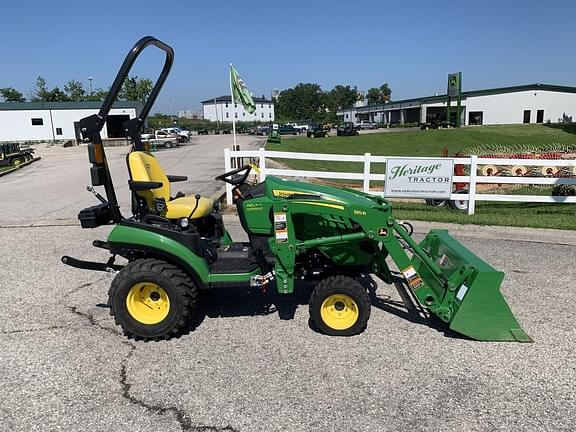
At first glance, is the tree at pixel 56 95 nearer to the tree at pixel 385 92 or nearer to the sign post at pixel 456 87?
the sign post at pixel 456 87

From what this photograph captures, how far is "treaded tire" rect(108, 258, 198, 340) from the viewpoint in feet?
11.9

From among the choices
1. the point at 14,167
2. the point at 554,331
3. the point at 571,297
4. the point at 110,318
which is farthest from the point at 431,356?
the point at 14,167

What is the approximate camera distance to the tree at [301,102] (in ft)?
439

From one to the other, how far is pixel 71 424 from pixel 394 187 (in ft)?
22.7

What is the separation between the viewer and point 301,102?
445 ft

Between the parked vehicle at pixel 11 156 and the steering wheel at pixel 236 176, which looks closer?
the steering wheel at pixel 236 176

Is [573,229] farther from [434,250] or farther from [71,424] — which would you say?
[71,424]

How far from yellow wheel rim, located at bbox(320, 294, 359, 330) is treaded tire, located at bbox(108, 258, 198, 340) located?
1089 mm

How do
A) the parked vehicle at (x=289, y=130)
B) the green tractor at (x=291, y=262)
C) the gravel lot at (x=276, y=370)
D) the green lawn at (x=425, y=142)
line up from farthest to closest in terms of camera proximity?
the parked vehicle at (x=289, y=130) < the green lawn at (x=425, y=142) < the green tractor at (x=291, y=262) < the gravel lot at (x=276, y=370)

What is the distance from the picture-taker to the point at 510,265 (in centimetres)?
560

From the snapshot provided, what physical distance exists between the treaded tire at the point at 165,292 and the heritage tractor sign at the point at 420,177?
5655 mm

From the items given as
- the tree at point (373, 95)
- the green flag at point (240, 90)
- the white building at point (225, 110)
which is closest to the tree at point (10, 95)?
the white building at point (225, 110)

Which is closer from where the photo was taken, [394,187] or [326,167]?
[394,187]

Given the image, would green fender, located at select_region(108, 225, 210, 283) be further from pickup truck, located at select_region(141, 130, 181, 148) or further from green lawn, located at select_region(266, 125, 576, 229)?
pickup truck, located at select_region(141, 130, 181, 148)
